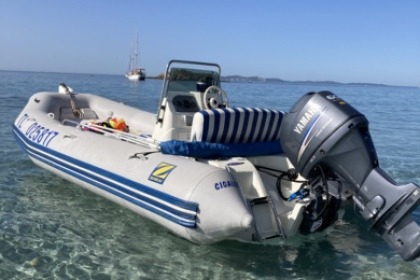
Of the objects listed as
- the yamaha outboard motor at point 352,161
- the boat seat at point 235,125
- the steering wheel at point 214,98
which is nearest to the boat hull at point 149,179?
the boat seat at point 235,125

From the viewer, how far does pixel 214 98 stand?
5656 mm

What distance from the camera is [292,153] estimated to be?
357 cm

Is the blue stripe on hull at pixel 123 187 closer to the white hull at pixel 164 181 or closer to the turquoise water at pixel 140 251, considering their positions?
the white hull at pixel 164 181

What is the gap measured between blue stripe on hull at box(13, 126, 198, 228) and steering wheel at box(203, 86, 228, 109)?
1629 millimetres

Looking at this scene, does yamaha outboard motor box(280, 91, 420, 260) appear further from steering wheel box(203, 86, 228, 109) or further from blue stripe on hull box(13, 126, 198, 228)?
steering wheel box(203, 86, 228, 109)

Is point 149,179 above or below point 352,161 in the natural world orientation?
below

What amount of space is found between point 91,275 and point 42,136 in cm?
279

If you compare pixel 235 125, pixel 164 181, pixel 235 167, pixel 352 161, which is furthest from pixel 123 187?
pixel 352 161

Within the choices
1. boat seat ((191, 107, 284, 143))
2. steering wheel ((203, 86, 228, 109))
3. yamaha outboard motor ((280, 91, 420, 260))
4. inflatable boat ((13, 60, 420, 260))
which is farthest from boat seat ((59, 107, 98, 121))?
yamaha outboard motor ((280, 91, 420, 260))

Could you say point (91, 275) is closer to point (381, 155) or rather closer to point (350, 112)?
point (350, 112)

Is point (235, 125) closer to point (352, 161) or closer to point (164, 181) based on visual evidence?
point (164, 181)

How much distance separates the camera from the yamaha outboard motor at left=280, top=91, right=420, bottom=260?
302cm

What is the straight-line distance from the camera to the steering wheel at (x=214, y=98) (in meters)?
5.61

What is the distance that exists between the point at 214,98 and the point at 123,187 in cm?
182
